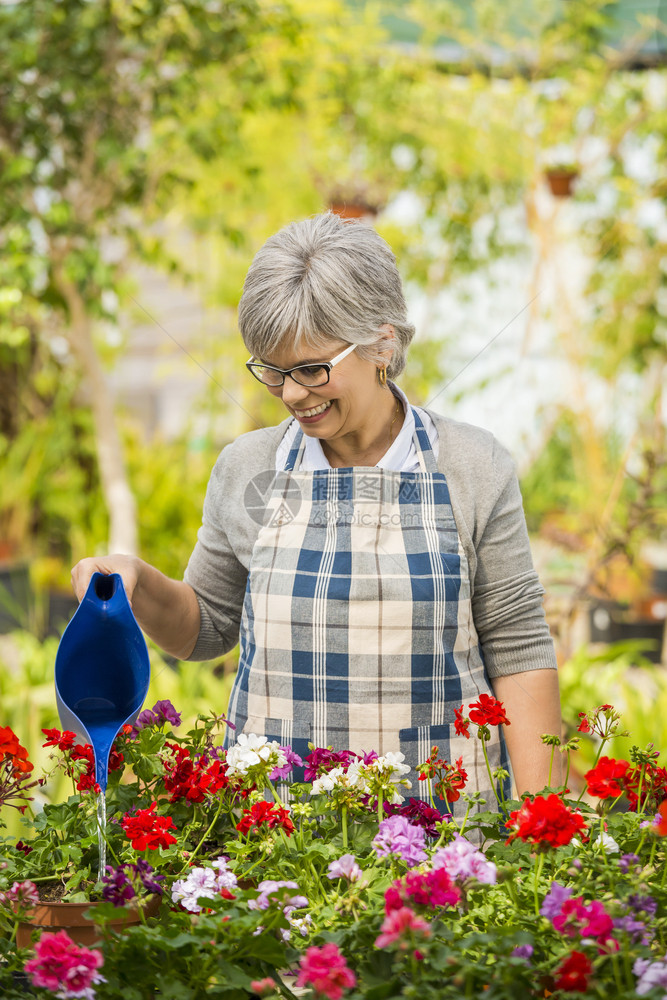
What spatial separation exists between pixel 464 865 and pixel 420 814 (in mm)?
191

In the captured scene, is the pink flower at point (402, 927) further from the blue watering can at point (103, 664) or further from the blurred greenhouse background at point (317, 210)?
the blurred greenhouse background at point (317, 210)

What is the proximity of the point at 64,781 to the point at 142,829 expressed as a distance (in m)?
1.64

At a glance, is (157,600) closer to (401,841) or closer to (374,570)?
(374,570)

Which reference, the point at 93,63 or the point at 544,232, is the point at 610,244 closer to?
the point at 544,232

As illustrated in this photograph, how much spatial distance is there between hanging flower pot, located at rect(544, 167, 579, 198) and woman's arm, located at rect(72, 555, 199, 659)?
4.03m

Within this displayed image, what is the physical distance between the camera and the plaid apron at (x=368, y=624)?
49.8 inches

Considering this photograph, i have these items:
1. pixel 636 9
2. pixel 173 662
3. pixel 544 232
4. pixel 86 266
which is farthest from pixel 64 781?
pixel 636 9

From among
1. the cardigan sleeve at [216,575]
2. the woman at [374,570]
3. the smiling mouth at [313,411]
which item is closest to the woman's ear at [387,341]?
the woman at [374,570]

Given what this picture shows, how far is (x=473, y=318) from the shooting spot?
238 inches

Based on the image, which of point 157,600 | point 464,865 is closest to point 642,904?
point 464,865

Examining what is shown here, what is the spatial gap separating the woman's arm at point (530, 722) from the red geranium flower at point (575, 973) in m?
0.58

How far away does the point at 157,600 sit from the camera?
135cm

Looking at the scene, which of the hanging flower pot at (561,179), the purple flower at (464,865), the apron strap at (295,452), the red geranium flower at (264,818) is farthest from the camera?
the hanging flower pot at (561,179)

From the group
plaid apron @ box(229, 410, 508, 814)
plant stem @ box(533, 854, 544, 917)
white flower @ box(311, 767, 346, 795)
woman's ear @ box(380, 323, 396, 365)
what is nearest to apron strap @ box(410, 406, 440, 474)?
plaid apron @ box(229, 410, 508, 814)
